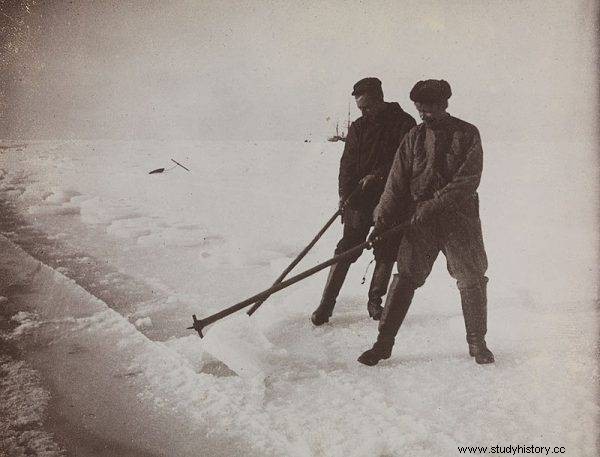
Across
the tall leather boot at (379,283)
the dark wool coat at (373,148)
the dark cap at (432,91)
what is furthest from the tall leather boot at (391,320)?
the dark cap at (432,91)

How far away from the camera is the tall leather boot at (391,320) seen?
2.45 metres

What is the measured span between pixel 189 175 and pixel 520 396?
9918 millimetres

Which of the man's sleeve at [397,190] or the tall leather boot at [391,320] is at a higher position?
the man's sleeve at [397,190]

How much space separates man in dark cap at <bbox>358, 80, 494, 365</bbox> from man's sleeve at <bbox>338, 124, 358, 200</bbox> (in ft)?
1.89

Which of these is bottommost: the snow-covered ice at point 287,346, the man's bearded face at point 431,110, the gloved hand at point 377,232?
the snow-covered ice at point 287,346

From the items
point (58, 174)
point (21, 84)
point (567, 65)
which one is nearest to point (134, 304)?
point (21, 84)

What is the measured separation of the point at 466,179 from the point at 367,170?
0.94 meters

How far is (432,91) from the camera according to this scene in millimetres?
2217

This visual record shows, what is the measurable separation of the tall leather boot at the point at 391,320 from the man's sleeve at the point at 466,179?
0.57 m

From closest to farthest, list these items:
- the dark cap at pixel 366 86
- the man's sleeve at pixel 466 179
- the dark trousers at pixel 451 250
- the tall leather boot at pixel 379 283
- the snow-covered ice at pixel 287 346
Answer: the snow-covered ice at pixel 287 346 < the man's sleeve at pixel 466 179 < the dark trousers at pixel 451 250 < the dark cap at pixel 366 86 < the tall leather boot at pixel 379 283

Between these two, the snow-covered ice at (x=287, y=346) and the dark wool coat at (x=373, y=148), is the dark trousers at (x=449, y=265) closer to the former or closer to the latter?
the snow-covered ice at (x=287, y=346)

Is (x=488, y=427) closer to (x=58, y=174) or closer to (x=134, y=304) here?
(x=134, y=304)

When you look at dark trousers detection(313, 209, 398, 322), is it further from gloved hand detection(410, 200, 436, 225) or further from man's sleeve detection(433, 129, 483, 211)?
man's sleeve detection(433, 129, 483, 211)

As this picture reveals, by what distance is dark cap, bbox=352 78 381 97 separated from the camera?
2.87 meters
